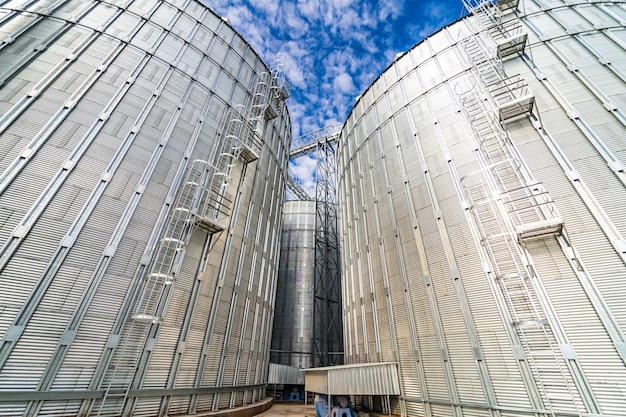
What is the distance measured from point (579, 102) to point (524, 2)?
8.00 meters

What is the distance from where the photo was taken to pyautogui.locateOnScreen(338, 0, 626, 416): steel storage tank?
7688 mm

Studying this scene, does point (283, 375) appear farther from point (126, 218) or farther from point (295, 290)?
point (126, 218)

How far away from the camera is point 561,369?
730 cm

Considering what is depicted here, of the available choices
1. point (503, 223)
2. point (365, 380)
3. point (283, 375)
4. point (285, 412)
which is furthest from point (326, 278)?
point (503, 223)

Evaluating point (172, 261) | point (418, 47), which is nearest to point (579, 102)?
point (418, 47)

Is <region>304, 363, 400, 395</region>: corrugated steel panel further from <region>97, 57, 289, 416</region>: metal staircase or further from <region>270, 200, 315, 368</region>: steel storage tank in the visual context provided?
<region>270, 200, 315, 368</region>: steel storage tank

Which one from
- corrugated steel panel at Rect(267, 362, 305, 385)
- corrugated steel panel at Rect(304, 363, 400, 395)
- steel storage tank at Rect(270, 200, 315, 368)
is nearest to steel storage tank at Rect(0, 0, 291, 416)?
corrugated steel panel at Rect(267, 362, 305, 385)

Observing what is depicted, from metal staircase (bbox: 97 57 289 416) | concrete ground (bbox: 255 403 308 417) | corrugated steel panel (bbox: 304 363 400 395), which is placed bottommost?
concrete ground (bbox: 255 403 308 417)

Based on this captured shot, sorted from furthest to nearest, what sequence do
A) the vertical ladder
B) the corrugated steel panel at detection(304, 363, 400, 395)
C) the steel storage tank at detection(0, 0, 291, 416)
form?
the corrugated steel panel at detection(304, 363, 400, 395), the steel storage tank at detection(0, 0, 291, 416), the vertical ladder

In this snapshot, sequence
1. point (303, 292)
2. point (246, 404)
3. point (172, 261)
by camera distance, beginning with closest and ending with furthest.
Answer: point (172, 261) < point (246, 404) < point (303, 292)

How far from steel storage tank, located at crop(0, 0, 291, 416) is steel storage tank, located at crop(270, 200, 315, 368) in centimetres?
959

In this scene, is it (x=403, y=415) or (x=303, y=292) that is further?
(x=303, y=292)

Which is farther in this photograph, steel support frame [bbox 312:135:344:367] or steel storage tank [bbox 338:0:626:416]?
steel support frame [bbox 312:135:344:367]

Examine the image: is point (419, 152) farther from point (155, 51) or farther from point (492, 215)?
point (155, 51)
